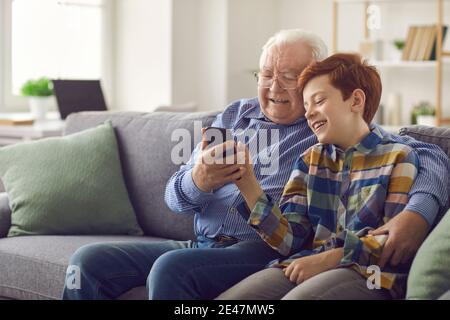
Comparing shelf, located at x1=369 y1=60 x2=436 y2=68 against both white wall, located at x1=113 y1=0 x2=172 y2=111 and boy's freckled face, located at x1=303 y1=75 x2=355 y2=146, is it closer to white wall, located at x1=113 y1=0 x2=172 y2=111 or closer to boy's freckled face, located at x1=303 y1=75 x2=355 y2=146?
white wall, located at x1=113 y1=0 x2=172 y2=111

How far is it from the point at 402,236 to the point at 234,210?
510mm

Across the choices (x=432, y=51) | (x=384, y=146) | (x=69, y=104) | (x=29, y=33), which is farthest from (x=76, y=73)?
(x=384, y=146)

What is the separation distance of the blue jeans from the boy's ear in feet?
1.39

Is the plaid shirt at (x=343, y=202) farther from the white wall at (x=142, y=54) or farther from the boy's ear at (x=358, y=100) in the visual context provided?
the white wall at (x=142, y=54)

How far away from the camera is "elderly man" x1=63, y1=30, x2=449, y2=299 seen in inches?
72.0

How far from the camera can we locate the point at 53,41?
5090 mm

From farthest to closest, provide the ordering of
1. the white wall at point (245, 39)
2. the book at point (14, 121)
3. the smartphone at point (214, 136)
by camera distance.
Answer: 1. the white wall at point (245, 39)
2. the book at point (14, 121)
3. the smartphone at point (214, 136)

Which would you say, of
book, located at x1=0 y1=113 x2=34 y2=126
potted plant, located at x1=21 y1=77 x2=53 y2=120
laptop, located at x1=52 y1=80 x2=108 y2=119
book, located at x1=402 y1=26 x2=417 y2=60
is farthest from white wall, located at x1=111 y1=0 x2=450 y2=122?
book, located at x1=0 y1=113 x2=34 y2=126

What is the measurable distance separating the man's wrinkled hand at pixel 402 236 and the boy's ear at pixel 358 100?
30 cm

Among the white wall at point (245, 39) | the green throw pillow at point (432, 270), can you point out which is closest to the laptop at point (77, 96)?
the white wall at point (245, 39)

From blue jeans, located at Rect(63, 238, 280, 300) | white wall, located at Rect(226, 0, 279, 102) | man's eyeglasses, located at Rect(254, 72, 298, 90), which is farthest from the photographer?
white wall, located at Rect(226, 0, 279, 102)

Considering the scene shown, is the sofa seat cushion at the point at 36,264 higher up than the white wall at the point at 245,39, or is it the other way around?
the white wall at the point at 245,39

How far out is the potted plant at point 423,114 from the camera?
16.7 feet

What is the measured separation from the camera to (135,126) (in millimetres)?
2834
